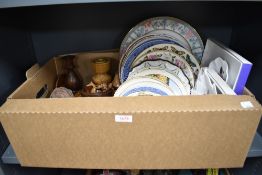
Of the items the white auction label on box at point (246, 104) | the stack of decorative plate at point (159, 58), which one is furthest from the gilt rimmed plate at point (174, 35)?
the white auction label on box at point (246, 104)

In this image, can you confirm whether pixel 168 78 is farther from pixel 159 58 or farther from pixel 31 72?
pixel 31 72

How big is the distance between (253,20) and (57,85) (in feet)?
2.20

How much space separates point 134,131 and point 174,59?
0.99ft

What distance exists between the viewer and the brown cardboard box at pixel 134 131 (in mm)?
425

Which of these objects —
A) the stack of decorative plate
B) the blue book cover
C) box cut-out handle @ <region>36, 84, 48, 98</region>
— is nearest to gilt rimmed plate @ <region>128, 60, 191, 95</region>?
the stack of decorative plate

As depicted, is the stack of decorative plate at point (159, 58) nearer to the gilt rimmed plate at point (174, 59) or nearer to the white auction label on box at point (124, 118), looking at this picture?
the gilt rimmed plate at point (174, 59)

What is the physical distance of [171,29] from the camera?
730mm

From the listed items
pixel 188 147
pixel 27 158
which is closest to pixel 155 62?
pixel 188 147

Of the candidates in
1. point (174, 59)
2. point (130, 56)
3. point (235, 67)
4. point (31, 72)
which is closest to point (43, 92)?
point (31, 72)

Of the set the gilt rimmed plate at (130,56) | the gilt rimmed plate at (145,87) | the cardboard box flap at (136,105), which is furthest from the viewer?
the gilt rimmed plate at (130,56)

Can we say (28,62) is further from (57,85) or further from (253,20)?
(253,20)

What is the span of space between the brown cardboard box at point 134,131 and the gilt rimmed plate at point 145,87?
0.11 metres

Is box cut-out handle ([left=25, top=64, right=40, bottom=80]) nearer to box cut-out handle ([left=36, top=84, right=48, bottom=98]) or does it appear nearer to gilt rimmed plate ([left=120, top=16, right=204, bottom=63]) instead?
box cut-out handle ([left=36, top=84, right=48, bottom=98])

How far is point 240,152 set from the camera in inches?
18.7
